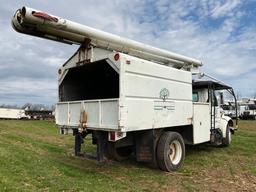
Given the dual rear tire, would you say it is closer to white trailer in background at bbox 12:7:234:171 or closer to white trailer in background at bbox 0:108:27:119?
white trailer in background at bbox 12:7:234:171

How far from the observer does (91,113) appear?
25.3 feet

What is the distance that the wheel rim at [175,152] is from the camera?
8.83m

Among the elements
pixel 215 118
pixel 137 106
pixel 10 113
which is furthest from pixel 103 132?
pixel 10 113

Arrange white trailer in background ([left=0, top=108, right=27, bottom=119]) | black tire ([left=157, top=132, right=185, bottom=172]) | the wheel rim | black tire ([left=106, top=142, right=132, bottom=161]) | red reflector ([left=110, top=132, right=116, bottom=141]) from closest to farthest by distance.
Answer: red reflector ([left=110, top=132, right=116, bottom=141]) < black tire ([left=157, top=132, right=185, bottom=172]) < the wheel rim < black tire ([left=106, top=142, right=132, bottom=161]) < white trailer in background ([left=0, top=108, right=27, bottom=119])

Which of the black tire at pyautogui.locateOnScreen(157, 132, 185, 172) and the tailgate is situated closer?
the tailgate

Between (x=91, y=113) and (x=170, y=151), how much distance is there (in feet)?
8.74

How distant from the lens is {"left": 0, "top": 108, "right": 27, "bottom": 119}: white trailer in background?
1736 inches

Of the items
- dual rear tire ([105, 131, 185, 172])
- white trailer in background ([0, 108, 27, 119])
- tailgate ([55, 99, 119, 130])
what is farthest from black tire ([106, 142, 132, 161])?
white trailer in background ([0, 108, 27, 119])

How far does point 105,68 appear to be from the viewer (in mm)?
8828

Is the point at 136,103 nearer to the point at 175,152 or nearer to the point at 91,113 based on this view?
the point at 91,113

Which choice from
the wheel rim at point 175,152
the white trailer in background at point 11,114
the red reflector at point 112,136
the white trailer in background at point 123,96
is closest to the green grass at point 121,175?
the wheel rim at point 175,152

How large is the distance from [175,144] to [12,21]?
5.49 m

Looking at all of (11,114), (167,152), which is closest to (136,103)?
(167,152)

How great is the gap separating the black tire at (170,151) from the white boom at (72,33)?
2.38 m
